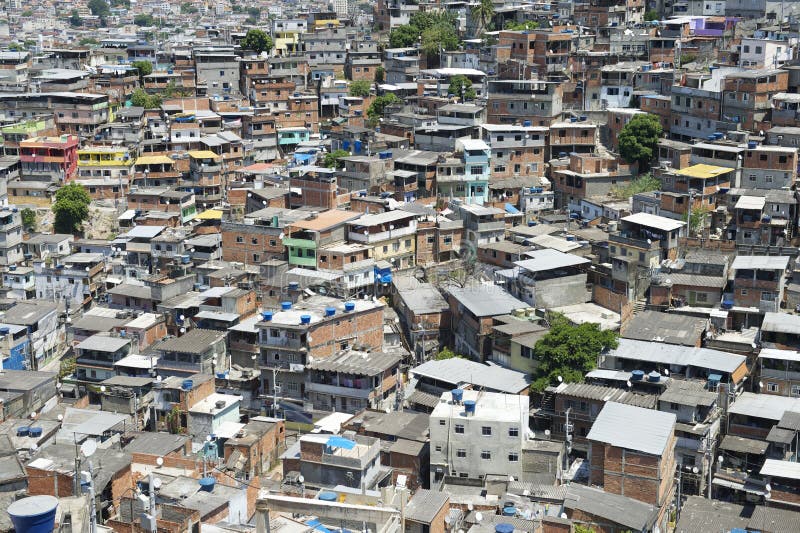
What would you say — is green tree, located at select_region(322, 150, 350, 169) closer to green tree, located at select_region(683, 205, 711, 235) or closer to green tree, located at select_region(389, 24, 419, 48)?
green tree, located at select_region(683, 205, 711, 235)

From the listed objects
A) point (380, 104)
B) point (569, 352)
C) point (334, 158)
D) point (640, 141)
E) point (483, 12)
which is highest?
point (483, 12)

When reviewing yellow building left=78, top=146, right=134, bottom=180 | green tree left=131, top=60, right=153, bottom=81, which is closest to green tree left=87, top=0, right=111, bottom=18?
green tree left=131, top=60, right=153, bottom=81

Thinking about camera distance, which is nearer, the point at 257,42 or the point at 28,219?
the point at 28,219

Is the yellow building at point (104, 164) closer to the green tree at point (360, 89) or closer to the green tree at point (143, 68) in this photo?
the green tree at point (360, 89)

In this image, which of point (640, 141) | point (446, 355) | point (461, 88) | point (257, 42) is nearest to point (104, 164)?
point (461, 88)

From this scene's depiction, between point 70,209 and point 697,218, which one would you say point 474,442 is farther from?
point 70,209

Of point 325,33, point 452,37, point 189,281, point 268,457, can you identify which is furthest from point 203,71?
point 268,457
